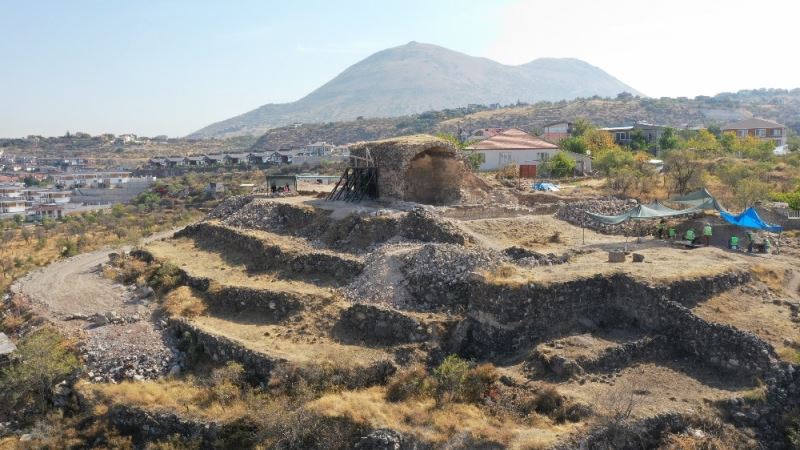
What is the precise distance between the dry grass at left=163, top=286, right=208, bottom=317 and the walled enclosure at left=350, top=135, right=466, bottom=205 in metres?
8.15

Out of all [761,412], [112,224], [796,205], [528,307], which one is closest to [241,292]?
[528,307]

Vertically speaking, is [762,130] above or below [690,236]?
above

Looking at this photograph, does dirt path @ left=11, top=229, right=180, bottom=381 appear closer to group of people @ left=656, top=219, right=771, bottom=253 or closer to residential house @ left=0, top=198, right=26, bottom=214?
group of people @ left=656, top=219, right=771, bottom=253

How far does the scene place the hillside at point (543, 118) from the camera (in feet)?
309

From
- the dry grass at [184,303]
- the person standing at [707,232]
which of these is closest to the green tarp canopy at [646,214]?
the person standing at [707,232]

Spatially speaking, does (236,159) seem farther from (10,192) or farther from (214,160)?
(10,192)

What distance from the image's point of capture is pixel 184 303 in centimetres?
1777

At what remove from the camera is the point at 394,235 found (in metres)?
19.2

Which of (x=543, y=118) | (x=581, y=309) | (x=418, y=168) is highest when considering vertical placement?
(x=543, y=118)

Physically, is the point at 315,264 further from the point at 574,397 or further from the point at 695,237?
the point at 695,237

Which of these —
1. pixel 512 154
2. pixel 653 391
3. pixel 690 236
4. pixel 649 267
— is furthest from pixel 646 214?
pixel 512 154

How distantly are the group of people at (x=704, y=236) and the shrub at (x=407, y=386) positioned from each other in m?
9.95

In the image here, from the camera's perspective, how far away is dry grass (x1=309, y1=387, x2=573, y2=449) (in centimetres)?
1143

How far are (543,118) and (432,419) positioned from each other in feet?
281
